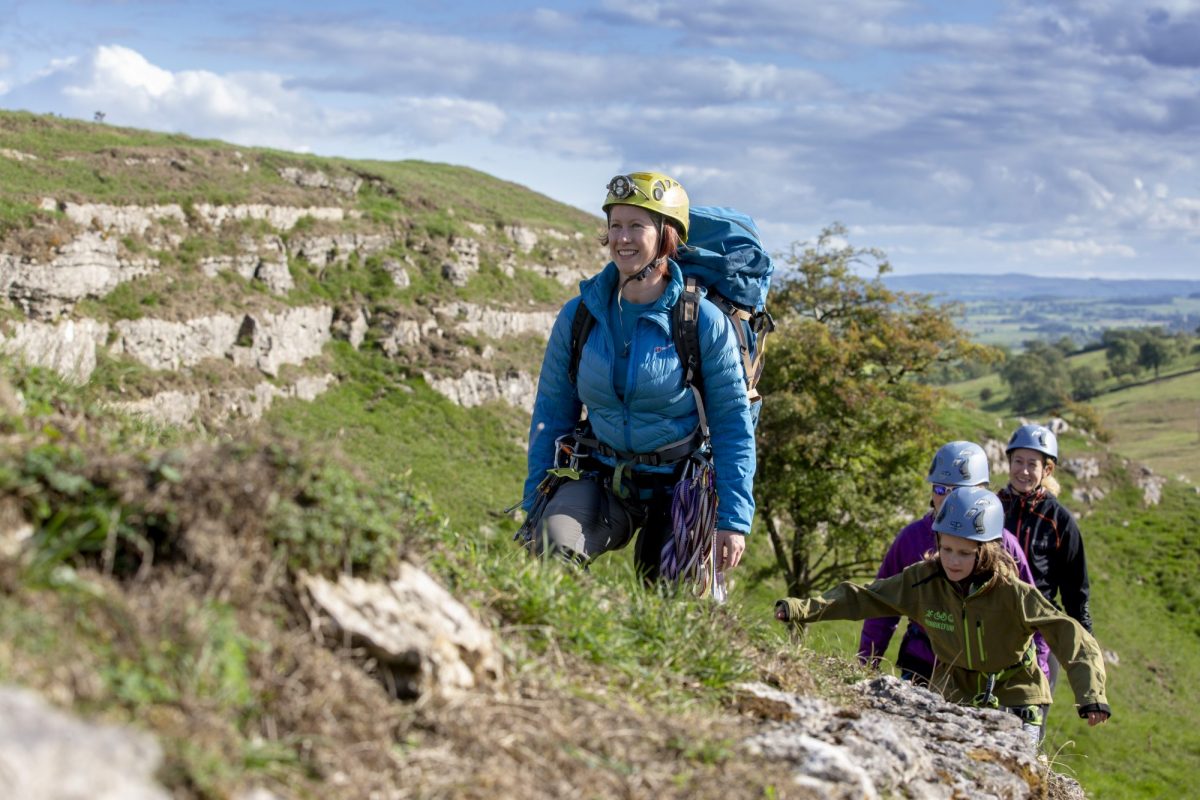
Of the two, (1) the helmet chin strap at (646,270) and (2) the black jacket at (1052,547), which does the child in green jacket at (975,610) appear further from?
(1) the helmet chin strap at (646,270)

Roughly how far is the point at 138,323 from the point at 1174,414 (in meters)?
113

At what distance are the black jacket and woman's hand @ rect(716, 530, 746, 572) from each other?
3244 millimetres

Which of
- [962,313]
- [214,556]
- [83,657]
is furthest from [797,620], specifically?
[962,313]

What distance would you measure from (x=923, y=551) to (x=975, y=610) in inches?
44.4

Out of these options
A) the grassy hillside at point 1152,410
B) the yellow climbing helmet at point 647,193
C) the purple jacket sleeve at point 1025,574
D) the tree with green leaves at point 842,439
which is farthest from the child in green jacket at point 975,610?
the grassy hillside at point 1152,410

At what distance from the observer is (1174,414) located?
11088 centimetres

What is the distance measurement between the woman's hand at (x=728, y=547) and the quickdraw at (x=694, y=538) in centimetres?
4

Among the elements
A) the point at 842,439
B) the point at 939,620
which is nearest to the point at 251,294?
the point at 842,439

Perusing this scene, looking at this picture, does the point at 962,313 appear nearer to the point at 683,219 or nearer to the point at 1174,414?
the point at 683,219

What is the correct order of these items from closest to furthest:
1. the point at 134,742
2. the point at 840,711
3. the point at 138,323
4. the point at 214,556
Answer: the point at 134,742 → the point at 214,556 → the point at 840,711 → the point at 138,323

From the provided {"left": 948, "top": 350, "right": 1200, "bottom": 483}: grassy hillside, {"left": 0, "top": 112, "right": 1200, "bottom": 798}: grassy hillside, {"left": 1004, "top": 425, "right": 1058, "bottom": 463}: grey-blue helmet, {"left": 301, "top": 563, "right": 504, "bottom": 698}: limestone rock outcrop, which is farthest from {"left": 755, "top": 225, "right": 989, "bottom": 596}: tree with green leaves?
{"left": 948, "top": 350, "right": 1200, "bottom": 483}: grassy hillside

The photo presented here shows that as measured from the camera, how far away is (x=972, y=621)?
6461 millimetres

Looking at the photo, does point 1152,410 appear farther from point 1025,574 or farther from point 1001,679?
point 1001,679

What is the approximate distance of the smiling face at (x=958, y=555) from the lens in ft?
21.0
